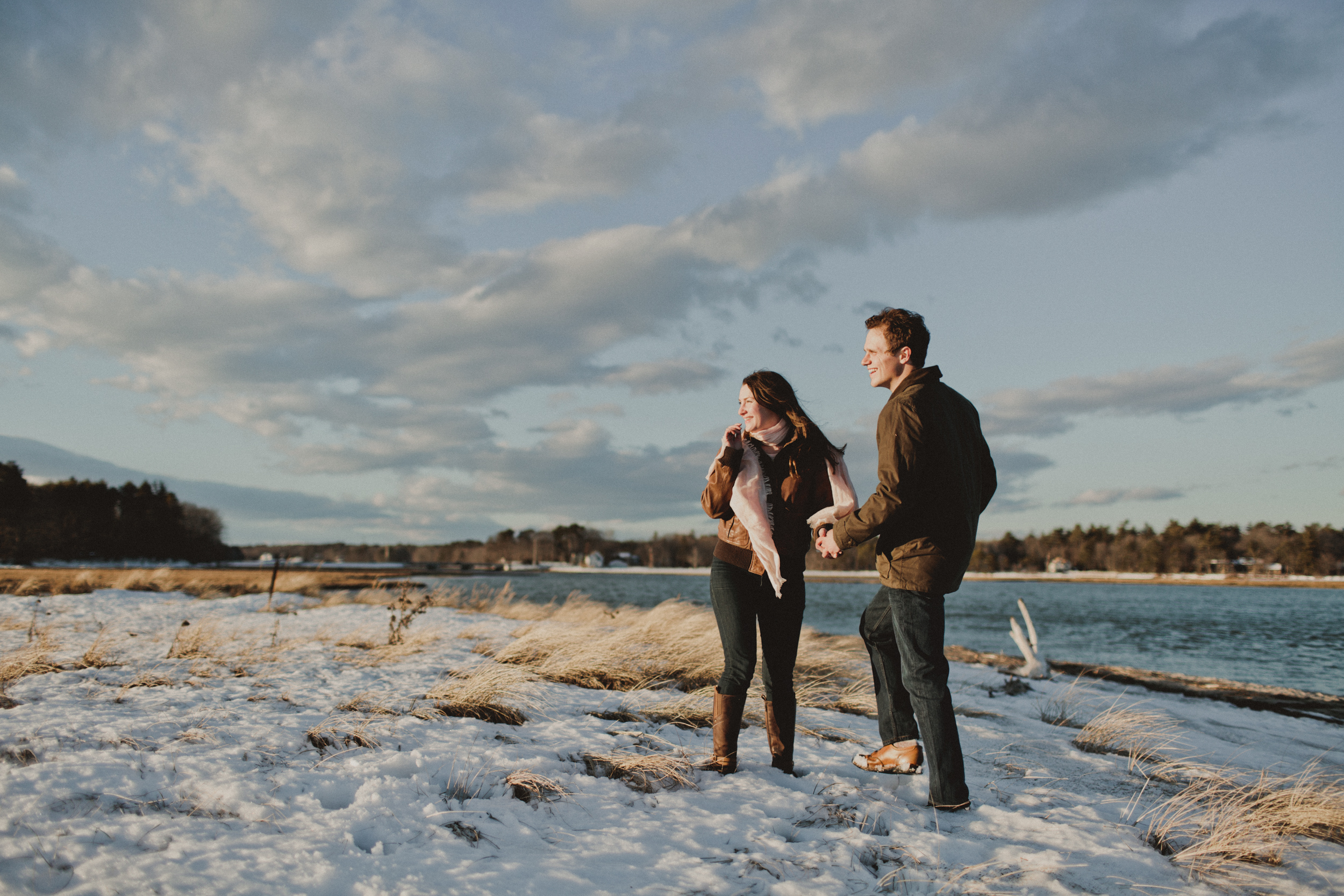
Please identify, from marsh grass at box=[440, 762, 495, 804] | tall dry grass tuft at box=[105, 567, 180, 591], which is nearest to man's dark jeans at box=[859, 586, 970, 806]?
marsh grass at box=[440, 762, 495, 804]

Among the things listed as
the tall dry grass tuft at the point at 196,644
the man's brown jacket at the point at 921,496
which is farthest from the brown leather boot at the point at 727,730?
the tall dry grass tuft at the point at 196,644

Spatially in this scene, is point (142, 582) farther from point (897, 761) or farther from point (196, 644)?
point (897, 761)

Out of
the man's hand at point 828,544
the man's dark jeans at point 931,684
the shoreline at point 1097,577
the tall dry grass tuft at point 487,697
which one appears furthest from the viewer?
the shoreline at point 1097,577

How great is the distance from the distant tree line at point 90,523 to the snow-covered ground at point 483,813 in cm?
6316

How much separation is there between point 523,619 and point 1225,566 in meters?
132

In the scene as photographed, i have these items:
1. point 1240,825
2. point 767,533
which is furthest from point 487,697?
point 1240,825

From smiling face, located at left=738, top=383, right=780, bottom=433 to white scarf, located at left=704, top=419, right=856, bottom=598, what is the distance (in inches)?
1.0

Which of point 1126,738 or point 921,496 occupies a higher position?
point 921,496

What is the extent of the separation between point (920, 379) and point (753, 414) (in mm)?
831

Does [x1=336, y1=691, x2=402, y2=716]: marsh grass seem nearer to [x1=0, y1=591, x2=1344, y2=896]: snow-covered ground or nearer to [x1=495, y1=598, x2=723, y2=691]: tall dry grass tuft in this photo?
[x1=0, y1=591, x2=1344, y2=896]: snow-covered ground

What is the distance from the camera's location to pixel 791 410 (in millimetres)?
3404

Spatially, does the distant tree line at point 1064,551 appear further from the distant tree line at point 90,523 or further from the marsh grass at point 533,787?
the marsh grass at point 533,787

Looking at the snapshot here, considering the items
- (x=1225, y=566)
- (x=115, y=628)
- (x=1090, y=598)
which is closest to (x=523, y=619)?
(x=115, y=628)

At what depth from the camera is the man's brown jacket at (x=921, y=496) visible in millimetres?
2928
